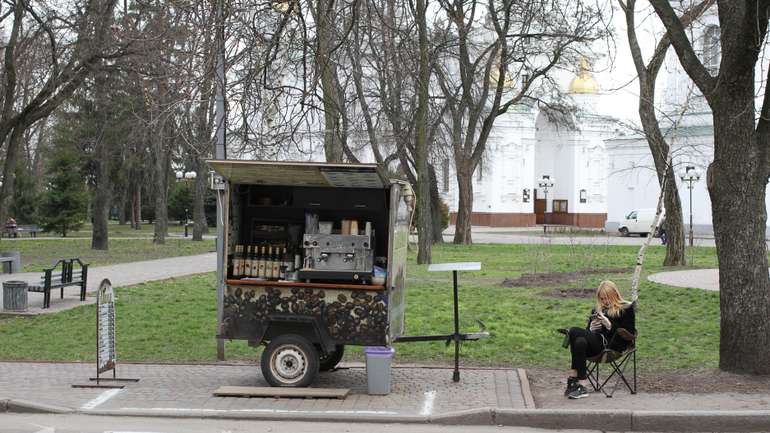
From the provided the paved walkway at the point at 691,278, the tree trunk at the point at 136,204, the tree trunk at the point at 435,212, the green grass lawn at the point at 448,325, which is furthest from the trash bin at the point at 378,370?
the tree trunk at the point at 136,204

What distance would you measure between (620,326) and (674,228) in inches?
727

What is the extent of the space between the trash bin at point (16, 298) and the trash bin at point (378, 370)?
9420 mm

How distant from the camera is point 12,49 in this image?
2653cm

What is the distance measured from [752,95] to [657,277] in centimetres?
1347

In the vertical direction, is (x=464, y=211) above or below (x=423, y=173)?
below

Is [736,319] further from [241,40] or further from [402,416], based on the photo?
[241,40]

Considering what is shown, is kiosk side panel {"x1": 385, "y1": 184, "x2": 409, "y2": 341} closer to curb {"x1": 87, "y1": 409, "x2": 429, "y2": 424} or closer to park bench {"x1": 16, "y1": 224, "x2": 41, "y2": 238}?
curb {"x1": 87, "y1": 409, "x2": 429, "y2": 424}

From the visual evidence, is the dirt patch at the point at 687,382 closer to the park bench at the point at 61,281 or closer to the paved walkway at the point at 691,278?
the paved walkway at the point at 691,278

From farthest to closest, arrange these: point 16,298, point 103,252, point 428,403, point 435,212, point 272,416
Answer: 1. point 435,212
2. point 103,252
3. point 16,298
4. point 428,403
5. point 272,416

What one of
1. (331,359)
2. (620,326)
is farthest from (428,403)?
(620,326)

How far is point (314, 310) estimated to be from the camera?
10.4m

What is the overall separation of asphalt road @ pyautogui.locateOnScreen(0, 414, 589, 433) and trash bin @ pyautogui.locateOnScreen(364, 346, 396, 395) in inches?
44.0

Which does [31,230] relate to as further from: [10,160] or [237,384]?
[237,384]

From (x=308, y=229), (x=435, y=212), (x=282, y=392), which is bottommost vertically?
(x=282, y=392)
